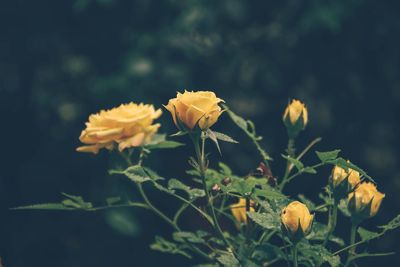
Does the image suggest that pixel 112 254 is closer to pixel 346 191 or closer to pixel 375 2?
pixel 375 2

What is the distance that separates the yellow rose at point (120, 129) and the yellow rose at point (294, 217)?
24 centimetres

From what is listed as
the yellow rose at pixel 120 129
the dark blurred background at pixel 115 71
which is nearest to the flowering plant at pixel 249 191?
the yellow rose at pixel 120 129

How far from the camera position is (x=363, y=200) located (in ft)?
2.82

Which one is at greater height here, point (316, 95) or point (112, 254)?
point (316, 95)

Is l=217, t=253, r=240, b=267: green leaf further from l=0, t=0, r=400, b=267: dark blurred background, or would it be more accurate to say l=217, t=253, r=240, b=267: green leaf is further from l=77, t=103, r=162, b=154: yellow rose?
l=0, t=0, r=400, b=267: dark blurred background

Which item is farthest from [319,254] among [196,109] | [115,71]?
[115,71]

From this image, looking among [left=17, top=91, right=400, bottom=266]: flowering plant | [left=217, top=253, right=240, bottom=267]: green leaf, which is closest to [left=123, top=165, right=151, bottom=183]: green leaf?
[left=17, top=91, right=400, bottom=266]: flowering plant

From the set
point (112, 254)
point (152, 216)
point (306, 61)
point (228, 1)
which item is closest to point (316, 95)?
point (306, 61)

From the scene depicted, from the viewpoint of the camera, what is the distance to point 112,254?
2.07 metres

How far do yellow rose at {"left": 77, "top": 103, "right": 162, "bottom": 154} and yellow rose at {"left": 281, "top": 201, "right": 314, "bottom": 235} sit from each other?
239 millimetres

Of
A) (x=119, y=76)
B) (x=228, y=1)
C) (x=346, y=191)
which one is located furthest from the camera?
(x=228, y=1)

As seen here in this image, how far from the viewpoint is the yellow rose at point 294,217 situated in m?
0.74

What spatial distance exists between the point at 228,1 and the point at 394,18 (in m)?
0.49

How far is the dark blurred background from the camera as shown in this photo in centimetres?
199
